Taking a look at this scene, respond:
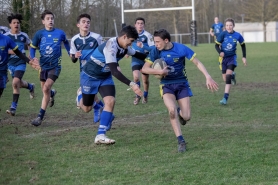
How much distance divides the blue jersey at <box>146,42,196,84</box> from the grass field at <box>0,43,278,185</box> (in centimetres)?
95

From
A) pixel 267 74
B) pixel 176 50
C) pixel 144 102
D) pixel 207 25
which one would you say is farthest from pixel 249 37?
pixel 176 50

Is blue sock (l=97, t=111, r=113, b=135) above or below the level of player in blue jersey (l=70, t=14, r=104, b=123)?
below

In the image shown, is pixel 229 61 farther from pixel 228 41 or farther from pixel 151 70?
pixel 151 70

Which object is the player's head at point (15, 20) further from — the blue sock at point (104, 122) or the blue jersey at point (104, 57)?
the blue sock at point (104, 122)

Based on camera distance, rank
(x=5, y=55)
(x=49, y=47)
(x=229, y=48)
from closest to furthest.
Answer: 1. (x=5, y=55)
2. (x=49, y=47)
3. (x=229, y=48)

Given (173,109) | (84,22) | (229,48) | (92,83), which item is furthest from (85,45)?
(229,48)

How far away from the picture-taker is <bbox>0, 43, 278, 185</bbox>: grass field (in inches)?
227

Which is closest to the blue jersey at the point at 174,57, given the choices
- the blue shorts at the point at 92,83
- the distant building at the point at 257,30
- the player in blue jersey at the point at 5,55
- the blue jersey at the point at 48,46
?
the blue shorts at the point at 92,83

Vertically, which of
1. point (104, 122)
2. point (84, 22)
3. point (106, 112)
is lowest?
point (104, 122)

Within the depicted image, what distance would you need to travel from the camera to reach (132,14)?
133ft

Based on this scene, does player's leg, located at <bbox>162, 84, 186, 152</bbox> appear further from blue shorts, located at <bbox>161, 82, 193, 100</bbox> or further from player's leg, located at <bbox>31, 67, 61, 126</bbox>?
player's leg, located at <bbox>31, 67, 61, 126</bbox>

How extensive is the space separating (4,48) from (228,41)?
17.6ft

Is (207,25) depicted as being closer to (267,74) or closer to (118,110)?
(267,74)

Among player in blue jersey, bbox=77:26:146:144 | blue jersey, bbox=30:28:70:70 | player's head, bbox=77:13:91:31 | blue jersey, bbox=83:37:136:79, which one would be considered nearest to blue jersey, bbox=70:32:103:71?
player's head, bbox=77:13:91:31
